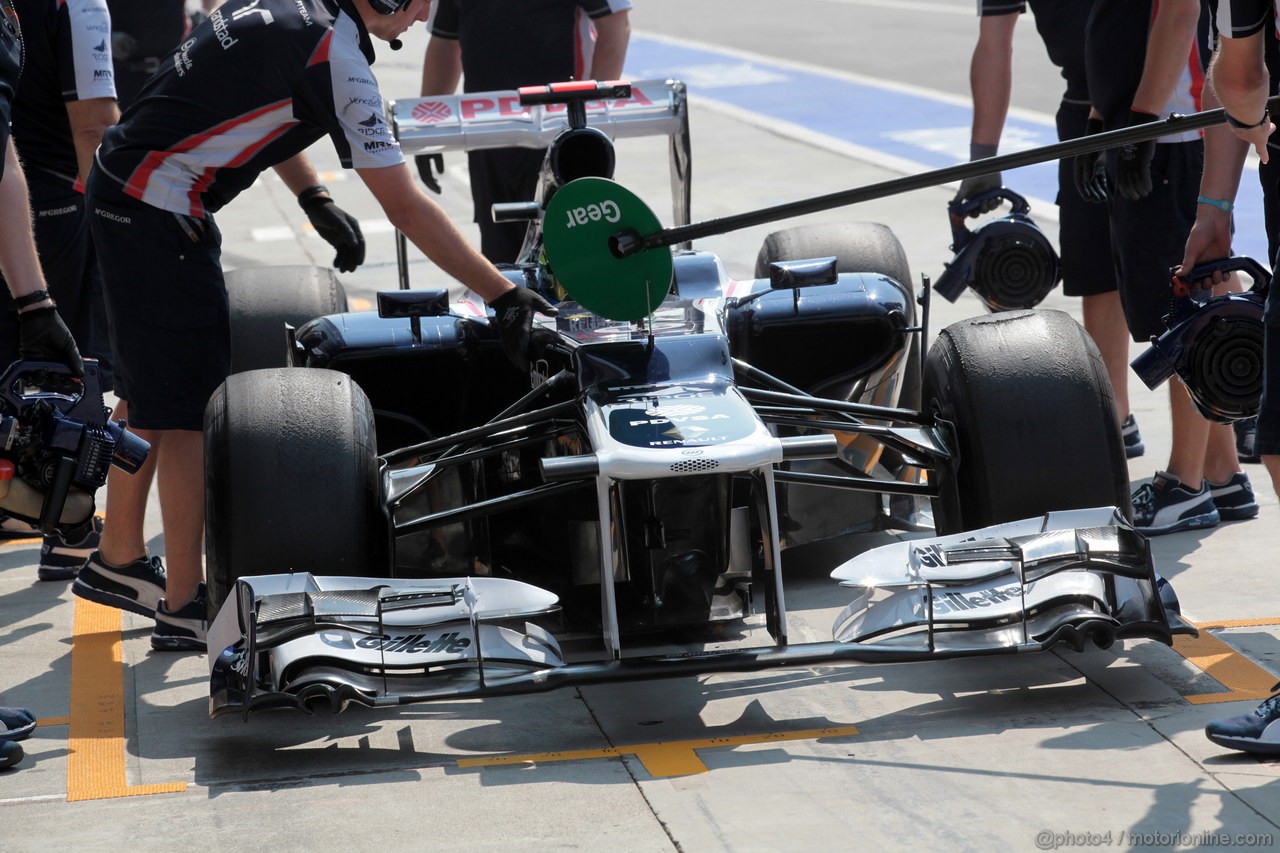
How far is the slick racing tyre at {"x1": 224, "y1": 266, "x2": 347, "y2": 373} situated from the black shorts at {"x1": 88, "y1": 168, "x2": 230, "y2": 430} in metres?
1.30

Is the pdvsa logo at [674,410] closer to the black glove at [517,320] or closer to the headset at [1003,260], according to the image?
the black glove at [517,320]

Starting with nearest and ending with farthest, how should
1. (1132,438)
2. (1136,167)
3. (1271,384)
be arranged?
(1271,384) < (1136,167) < (1132,438)

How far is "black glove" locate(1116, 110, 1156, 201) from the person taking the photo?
523cm

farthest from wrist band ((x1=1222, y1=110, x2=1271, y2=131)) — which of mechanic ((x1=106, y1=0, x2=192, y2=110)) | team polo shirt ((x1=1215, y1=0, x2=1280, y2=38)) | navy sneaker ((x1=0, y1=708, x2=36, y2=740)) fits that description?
mechanic ((x1=106, y1=0, x2=192, y2=110))

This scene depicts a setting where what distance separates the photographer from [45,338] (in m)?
4.27

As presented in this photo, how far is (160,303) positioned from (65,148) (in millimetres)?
1243

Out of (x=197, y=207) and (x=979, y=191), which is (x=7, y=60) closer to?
(x=197, y=207)

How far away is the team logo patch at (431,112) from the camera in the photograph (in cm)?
598

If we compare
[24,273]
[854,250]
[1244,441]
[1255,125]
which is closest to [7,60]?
[24,273]

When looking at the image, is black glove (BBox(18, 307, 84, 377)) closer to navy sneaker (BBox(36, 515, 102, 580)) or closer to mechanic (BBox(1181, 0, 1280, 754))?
navy sneaker (BBox(36, 515, 102, 580))

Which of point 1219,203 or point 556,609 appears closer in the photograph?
point 556,609

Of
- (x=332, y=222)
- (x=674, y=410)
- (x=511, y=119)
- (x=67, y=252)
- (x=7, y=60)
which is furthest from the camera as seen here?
(x=511, y=119)

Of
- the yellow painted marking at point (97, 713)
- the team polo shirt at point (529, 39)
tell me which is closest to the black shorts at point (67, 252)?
the yellow painted marking at point (97, 713)

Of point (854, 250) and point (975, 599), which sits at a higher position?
point (854, 250)
